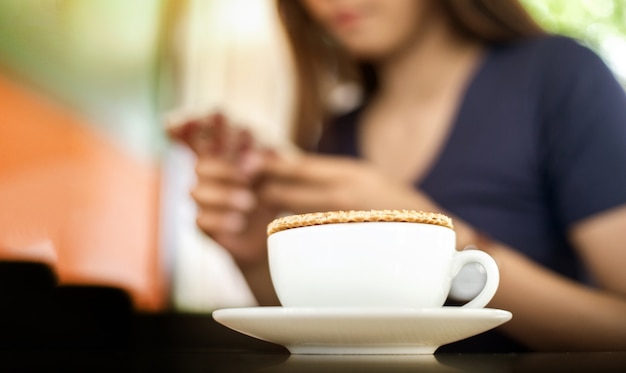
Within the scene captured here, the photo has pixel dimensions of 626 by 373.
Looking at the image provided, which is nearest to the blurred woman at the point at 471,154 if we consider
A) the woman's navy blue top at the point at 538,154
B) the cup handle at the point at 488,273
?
the woman's navy blue top at the point at 538,154

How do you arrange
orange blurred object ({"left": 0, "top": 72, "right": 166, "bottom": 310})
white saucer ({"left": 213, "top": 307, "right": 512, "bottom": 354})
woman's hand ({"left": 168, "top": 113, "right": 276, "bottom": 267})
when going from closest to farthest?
white saucer ({"left": 213, "top": 307, "right": 512, "bottom": 354}) → woman's hand ({"left": 168, "top": 113, "right": 276, "bottom": 267}) → orange blurred object ({"left": 0, "top": 72, "right": 166, "bottom": 310})

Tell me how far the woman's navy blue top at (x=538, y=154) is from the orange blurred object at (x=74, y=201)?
0.45 m

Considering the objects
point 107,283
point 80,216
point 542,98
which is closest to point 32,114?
point 80,216

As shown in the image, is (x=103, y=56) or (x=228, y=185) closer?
(x=228, y=185)

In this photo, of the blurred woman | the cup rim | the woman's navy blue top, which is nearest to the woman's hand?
the blurred woman

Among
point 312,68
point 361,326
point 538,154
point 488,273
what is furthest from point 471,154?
point 361,326

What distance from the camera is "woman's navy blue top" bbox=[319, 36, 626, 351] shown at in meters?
0.77

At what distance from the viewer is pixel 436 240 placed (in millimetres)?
337

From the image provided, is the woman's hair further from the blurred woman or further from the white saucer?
the white saucer

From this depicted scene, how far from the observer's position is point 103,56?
41.5 inches

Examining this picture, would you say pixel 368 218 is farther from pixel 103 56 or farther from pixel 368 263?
pixel 103 56

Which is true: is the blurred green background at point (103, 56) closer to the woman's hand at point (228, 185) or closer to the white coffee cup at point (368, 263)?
the woman's hand at point (228, 185)

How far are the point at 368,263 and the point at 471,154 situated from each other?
1.84 feet

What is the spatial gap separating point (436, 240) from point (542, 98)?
1.90ft
